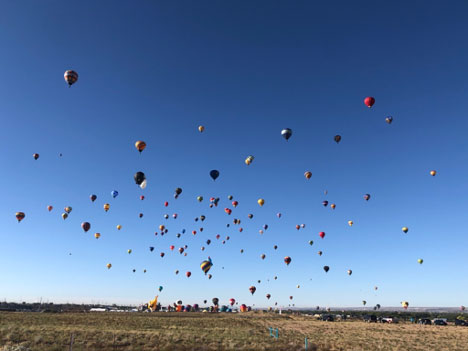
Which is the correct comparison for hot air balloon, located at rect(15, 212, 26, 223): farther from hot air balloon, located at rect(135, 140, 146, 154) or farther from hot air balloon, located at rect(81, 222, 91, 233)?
hot air balloon, located at rect(135, 140, 146, 154)

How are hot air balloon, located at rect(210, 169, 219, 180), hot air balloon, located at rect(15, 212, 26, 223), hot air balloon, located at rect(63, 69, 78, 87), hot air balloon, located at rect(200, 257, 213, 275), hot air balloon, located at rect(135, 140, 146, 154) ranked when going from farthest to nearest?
hot air balloon, located at rect(200, 257, 213, 275)
hot air balloon, located at rect(15, 212, 26, 223)
hot air balloon, located at rect(210, 169, 219, 180)
hot air balloon, located at rect(135, 140, 146, 154)
hot air balloon, located at rect(63, 69, 78, 87)

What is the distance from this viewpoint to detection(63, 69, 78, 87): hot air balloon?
113ft

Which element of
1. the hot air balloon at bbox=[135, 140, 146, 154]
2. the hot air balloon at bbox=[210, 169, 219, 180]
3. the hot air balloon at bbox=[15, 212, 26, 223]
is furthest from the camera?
the hot air balloon at bbox=[15, 212, 26, 223]

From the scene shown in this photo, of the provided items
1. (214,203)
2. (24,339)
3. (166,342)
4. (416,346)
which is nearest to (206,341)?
(166,342)

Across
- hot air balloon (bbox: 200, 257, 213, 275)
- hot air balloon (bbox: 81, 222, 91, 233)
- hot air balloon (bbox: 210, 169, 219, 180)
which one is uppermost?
hot air balloon (bbox: 210, 169, 219, 180)

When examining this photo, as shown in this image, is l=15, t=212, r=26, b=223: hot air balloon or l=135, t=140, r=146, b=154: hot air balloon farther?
l=15, t=212, r=26, b=223: hot air balloon

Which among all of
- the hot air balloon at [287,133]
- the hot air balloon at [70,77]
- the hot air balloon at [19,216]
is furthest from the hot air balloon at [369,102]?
the hot air balloon at [19,216]

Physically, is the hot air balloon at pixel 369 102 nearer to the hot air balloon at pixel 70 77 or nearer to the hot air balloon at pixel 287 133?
the hot air balloon at pixel 287 133

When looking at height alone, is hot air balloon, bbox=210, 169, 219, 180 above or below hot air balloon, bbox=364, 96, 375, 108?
below

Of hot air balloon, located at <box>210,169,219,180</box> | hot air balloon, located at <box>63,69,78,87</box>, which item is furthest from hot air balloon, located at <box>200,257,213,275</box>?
hot air balloon, located at <box>63,69,78,87</box>

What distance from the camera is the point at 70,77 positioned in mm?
34469

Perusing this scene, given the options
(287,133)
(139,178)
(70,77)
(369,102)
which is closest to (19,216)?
(139,178)

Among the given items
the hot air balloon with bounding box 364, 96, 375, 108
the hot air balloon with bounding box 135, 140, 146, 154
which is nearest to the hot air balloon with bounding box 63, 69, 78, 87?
the hot air balloon with bounding box 135, 140, 146, 154

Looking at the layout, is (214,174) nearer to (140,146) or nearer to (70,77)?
(140,146)
